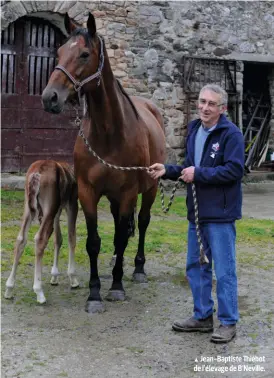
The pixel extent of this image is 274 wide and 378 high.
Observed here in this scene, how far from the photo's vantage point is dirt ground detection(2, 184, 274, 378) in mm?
4023

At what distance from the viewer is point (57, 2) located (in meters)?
12.1

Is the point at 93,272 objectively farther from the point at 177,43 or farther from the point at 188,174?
the point at 177,43

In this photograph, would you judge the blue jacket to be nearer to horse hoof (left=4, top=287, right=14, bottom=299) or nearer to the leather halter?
the leather halter

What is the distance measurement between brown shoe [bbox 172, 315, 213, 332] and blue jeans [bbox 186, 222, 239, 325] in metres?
0.04

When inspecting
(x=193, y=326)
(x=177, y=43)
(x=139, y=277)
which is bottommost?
(x=139, y=277)

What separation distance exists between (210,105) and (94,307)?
6.42ft

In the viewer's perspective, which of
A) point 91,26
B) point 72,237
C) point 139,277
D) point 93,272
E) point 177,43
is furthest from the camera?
point 177,43

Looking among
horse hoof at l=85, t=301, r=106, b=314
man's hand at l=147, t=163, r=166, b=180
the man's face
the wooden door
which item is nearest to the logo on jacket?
the man's face

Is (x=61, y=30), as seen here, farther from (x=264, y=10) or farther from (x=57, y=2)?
(x=264, y=10)

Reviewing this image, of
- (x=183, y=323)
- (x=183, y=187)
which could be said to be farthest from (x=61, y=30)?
(x=183, y=323)

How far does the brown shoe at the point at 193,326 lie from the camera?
4.80m

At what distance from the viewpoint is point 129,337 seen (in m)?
4.64

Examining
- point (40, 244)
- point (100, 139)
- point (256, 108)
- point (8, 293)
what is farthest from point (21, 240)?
point (256, 108)

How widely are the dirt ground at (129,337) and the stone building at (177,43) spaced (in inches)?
302
